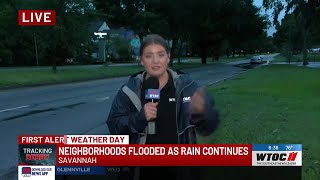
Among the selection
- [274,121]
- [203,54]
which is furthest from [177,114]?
[203,54]

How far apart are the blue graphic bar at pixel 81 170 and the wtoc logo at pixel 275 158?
33.3 inches

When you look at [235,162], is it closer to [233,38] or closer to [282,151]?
[282,151]

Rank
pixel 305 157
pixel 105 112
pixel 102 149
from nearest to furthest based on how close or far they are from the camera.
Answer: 1. pixel 102 149
2. pixel 305 157
3. pixel 105 112

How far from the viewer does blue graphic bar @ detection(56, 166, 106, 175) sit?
272 centimetres

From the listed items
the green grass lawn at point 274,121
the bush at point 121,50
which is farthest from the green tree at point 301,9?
the bush at point 121,50

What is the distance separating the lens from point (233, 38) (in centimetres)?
7062

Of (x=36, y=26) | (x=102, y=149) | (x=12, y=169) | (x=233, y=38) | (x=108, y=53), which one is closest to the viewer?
(x=102, y=149)

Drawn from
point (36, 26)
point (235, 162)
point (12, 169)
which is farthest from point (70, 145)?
point (36, 26)

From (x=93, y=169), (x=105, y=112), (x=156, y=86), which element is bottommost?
(x=105, y=112)

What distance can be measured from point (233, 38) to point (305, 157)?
6573cm

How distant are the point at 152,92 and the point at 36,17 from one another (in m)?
33.3

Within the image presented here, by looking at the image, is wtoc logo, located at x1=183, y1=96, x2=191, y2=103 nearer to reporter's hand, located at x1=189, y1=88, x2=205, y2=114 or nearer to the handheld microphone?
reporter's hand, located at x1=189, y1=88, x2=205, y2=114

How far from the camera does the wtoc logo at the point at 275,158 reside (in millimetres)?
2771

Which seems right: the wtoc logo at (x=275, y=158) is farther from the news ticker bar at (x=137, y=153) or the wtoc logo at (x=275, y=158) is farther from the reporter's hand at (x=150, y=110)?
the reporter's hand at (x=150, y=110)
